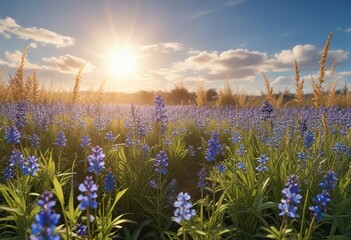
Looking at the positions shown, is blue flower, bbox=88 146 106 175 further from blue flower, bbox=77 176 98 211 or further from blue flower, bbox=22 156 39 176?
blue flower, bbox=22 156 39 176

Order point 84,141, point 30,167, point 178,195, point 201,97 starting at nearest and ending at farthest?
point 178,195
point 30,167
point 84,141
point 201,97

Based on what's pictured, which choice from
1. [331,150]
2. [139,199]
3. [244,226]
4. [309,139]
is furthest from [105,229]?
[331,150]

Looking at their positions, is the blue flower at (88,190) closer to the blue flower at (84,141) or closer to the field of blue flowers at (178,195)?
the field of blue flowers at (178,195)

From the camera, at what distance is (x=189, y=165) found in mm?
5969

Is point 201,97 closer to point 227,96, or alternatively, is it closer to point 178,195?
point 227,96

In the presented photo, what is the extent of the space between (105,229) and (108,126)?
5513 millimetres

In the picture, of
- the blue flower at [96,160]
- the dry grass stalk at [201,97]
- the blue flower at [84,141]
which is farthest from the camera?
the dry grass stalk at [201,97]

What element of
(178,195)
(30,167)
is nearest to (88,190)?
(178,195)

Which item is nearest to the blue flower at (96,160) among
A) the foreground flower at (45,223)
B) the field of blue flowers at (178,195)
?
the field of blue flowers at (178,195)

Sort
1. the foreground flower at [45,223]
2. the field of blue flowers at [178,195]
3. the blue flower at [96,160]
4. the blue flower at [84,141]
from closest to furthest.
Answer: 1. the foreground flower at [45,223]
2. the blue flower at [96,160]
3. the field of blue flowers at [178,195]
4. the blue flower at [84,141]

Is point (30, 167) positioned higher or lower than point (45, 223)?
lower

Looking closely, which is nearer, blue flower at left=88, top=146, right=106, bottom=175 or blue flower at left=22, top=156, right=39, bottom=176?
blue flower at left=88, top=146, right=106, bottom=175

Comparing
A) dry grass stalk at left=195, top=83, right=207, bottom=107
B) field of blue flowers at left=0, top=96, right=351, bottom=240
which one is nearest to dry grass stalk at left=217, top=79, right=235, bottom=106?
dry grass stalk at left=195, top=83, right=207, bottom=107

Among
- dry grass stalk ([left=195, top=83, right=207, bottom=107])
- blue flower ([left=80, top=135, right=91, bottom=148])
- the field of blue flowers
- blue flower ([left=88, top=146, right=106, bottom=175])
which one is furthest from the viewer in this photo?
dry grass stalk ([left=195, top=83, right=207, bottom=107])
